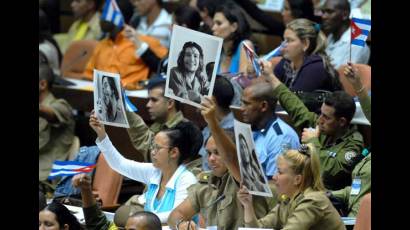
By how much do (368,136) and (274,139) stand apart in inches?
42.3

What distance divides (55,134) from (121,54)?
1.16 m

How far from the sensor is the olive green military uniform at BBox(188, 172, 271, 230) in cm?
577

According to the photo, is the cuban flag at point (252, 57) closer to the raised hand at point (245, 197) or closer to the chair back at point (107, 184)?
the chair back at point (107, 184)

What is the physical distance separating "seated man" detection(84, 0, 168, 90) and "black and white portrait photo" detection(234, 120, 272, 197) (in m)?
3.59

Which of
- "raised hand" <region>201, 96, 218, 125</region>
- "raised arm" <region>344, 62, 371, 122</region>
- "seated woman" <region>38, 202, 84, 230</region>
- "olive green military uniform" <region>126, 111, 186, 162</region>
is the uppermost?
"raised arm" <region>344, 62, 371, 122</region>

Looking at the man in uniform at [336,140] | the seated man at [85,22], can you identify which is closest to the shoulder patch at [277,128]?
the man in uniform at [336,140]

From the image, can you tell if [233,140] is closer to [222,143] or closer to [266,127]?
[266,127]

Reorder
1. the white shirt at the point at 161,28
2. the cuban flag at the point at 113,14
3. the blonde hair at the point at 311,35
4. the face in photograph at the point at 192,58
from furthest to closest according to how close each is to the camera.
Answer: the white shirt at the point at 161,28
the cuban flag at the point at 113,14
the blonde hair at the point at 311,35
the face in photograph at the point at 192,58

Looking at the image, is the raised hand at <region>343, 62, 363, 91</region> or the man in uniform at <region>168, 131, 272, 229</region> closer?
the man in uniform at <region>168, 131, 272, 229</region>

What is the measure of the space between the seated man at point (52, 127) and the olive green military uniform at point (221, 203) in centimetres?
254

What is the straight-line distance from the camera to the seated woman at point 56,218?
575 cm

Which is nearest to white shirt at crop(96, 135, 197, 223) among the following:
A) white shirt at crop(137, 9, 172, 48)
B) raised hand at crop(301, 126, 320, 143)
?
raised hand at crop(301, 126, 320, 143)

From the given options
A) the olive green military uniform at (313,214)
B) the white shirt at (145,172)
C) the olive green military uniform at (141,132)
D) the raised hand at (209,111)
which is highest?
the raised hand at (209,111)

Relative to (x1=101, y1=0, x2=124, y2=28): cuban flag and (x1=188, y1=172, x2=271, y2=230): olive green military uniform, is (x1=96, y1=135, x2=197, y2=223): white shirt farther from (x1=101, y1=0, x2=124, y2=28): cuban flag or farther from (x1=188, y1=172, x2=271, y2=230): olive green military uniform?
(x1=101, y1=0, x2=124, y2=28): cuban flag
